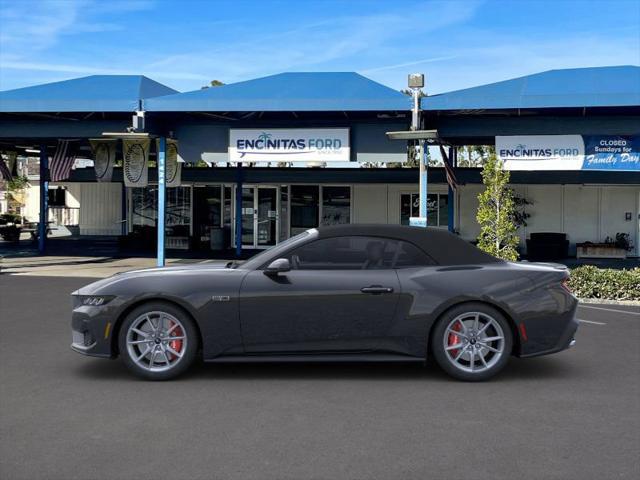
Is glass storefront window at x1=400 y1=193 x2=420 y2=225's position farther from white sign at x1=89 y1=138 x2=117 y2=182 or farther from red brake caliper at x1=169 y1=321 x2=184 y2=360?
red brake caliper at x1=169 y1=321 x2=184 y2=360

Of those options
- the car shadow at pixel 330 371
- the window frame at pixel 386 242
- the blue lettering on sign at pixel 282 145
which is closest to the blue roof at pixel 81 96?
the blue lettering on sign at pixel 282 145

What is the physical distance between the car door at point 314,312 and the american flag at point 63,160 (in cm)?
1723

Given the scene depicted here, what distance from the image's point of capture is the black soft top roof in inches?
256

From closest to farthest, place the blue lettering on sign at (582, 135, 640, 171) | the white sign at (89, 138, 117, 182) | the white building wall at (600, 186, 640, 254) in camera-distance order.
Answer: the blue lettering on sign at (582, 135, 640, 171), the white sign at (89, 138, 117, 182), the white building wall at (600, 186, 640, 254)

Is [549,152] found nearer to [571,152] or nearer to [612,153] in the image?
[571,152]

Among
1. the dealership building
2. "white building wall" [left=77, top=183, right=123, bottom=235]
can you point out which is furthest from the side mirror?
"white building wall" [left=77, top=183, right=123, bottom=235]

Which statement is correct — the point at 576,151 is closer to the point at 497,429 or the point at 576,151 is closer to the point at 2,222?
the point at 497,429

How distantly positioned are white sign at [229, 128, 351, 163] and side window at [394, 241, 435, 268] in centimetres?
1140

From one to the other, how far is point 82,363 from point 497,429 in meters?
4.21

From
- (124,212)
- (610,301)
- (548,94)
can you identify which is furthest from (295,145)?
(124,212)

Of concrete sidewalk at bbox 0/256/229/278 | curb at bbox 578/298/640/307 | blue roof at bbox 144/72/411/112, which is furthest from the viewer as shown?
concrete sidewalk at bbox 0/256/229/278

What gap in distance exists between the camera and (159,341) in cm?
625

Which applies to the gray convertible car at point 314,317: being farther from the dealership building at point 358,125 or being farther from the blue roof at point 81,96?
the blue roof at point 81,96

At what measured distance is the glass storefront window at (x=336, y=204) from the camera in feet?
86.8
